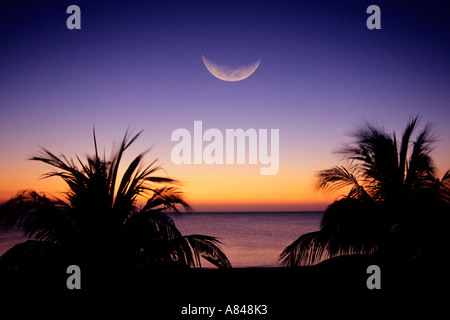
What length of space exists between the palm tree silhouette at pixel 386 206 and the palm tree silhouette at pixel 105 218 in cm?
211

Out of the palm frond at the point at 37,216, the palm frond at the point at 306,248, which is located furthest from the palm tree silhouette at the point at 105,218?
the palm frond at the point at 306,248

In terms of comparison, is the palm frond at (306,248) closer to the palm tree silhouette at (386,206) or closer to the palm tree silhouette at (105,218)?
the palm tree silhouette at (386,206)

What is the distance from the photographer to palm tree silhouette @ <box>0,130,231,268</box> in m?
4.21

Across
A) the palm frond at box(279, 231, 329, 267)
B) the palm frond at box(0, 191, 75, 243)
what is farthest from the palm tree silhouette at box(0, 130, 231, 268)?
the palm frond at box(279, 231, 329, 267)

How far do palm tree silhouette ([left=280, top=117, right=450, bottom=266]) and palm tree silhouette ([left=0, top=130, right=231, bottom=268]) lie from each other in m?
2.11

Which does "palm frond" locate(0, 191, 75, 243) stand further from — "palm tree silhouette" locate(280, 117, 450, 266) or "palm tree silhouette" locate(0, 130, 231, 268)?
"palm tree silhouette" locate(280, 117, 450, 266)

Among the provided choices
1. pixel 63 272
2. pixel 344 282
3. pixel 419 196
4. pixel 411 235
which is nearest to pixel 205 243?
pixel 63 272

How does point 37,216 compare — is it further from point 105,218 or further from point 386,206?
point 386,206

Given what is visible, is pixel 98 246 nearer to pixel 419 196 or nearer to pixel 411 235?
pixel 411 235

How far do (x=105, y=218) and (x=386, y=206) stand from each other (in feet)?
14.9

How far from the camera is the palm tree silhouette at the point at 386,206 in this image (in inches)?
191

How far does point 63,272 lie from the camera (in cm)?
406

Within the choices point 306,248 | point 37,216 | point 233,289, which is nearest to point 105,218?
point 37,216
